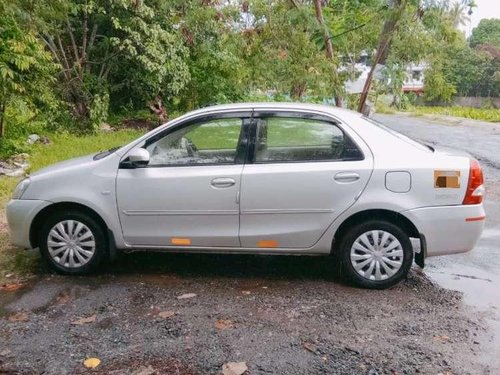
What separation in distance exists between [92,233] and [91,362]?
1570 millimetres

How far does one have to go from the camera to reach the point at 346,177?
13.9 feet

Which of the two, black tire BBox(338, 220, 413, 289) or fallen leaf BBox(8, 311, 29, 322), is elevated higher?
black tire BBox(338, 220, 413, 289)

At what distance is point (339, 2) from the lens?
8.86 metres

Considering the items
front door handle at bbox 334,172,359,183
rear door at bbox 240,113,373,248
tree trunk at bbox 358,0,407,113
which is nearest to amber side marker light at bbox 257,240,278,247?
rear door at bbox 240,113,373,248

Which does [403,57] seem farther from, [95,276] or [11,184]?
[11,184]

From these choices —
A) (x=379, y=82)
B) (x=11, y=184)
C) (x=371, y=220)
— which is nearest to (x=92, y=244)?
(x=371, y=220)

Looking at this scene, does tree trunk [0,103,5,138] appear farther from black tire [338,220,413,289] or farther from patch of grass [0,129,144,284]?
black tire [338,220,413,289]

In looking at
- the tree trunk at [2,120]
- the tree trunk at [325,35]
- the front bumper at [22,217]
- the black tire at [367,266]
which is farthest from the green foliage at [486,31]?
the front bumper at [22,217]

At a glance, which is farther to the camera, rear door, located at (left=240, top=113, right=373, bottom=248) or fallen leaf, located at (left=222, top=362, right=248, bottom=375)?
rear door, located at (left=240, top=113, right=373, bottom=248)

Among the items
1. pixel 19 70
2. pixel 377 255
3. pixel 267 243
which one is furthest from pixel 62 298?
pixel 19 70

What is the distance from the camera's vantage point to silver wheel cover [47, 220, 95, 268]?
4586 millimetres

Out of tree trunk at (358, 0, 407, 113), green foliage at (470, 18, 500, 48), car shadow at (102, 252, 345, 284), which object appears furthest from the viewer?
green foliage at (470, 18, 500, 48)

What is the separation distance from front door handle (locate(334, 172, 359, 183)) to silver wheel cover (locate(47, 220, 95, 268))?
89.1 inches

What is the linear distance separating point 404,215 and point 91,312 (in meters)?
2.66
